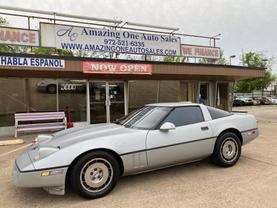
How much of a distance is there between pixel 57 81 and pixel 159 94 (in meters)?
5.68

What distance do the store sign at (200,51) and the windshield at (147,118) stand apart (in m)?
9.79

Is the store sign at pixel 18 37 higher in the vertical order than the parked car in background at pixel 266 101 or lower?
higher

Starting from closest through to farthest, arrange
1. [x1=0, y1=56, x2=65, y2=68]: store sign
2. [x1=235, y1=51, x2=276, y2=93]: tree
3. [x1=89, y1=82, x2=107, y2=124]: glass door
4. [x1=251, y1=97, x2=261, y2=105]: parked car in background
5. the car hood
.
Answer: the car hood, [x1=0, y1=56, x2=65, y2=68]: store sign, [x1=89, y1=82, x2=107, y2=124]: glass door, [x1=251, y1=97, x2=261, y2=105]: parked car in background, [x1=235, y1=51, x2=276, y2=93]: tree

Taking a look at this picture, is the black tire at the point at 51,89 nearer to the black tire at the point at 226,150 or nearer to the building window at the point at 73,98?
the building window at the point at 73,98

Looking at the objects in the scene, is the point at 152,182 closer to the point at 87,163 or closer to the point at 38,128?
the point at 87,163

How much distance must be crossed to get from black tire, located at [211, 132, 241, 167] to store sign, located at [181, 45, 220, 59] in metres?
9.56

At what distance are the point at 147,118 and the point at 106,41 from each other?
834 centimetres

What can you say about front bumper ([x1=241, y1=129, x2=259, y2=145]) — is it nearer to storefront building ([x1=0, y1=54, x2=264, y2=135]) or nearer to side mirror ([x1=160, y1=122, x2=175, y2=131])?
side mirror ([x1=160, y1=122, x2=175, y2=131])

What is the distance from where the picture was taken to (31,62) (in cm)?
989

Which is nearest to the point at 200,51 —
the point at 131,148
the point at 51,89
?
the point at 51,89

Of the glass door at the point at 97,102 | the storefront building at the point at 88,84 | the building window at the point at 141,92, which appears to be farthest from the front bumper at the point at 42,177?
the building window at the point at 141,92

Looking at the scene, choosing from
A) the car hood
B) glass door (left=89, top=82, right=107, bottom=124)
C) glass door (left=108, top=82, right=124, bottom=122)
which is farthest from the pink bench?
the car hood

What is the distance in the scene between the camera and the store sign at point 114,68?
10.9m

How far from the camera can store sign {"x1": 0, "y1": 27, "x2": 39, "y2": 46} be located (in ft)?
36.2
